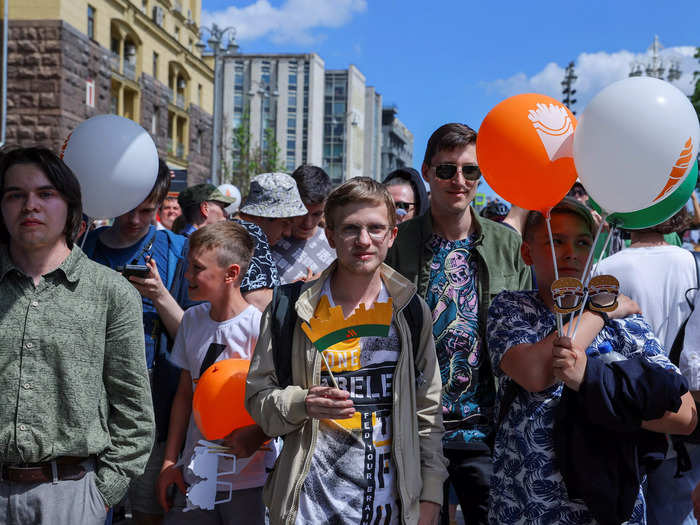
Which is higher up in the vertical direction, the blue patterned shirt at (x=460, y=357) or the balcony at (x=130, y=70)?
the balcony at (x=130, y=70)

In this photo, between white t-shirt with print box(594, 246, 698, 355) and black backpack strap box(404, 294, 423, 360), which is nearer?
black backpack strap box(404, 294, 423, 360)

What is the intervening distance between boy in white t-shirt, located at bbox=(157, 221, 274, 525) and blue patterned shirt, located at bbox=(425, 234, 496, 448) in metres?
0.84

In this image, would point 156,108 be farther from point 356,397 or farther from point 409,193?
point 356,397

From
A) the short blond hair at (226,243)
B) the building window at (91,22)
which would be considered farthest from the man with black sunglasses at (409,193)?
the building window at (91,22)

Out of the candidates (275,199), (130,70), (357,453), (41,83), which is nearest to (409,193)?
(275,199)

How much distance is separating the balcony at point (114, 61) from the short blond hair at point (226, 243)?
23.6 metres

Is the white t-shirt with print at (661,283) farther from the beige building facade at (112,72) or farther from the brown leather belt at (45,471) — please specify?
the beige building facade at (112,72)

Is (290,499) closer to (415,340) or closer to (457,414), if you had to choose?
(415,340)

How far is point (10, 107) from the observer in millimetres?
21031

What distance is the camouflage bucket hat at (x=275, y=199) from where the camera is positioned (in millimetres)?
4469

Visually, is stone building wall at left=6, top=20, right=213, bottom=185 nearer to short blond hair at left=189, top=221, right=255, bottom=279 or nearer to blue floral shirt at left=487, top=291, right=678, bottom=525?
short blond hair at left=189, top=221, right=255, bottom=279

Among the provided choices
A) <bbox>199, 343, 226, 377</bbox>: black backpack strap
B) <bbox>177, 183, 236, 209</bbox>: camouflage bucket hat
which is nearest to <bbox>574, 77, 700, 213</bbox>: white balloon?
<bbox>199, 343, 226, 377</bbox>: black backpack strap

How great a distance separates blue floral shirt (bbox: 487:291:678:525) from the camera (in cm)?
254

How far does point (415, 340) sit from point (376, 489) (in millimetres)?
557
